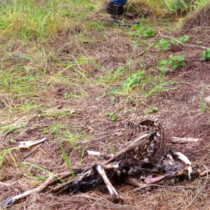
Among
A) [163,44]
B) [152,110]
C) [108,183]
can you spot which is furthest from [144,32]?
[108,183]

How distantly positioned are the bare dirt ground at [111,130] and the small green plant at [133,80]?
13 centimetres

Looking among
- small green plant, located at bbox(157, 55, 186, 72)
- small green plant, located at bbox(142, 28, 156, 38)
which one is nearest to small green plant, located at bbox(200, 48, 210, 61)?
small green plant, located at bbox(157, 55, 186, 72)

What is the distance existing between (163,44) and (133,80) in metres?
0.93

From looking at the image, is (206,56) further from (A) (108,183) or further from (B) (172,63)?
(A) (108,183)

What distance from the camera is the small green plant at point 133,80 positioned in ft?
11.5

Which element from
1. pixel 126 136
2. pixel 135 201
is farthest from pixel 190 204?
pixel 126 136

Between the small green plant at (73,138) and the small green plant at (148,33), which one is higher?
the small green plant at (148,33)

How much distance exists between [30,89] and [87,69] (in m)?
0.65

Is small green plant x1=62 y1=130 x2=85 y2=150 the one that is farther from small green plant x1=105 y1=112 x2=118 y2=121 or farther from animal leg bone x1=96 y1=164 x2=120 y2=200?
animal leg bone x1=96 y1=164 x2=120 y2=200

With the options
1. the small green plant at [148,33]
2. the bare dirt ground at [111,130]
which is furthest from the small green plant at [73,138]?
the small green plant at [148,33]

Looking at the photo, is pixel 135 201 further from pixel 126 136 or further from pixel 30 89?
pixel 30 89

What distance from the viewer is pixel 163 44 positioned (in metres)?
4.28

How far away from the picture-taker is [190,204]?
6.39 feet

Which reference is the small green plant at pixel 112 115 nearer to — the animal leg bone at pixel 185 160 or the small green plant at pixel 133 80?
the small green plant at pixel 133 80
